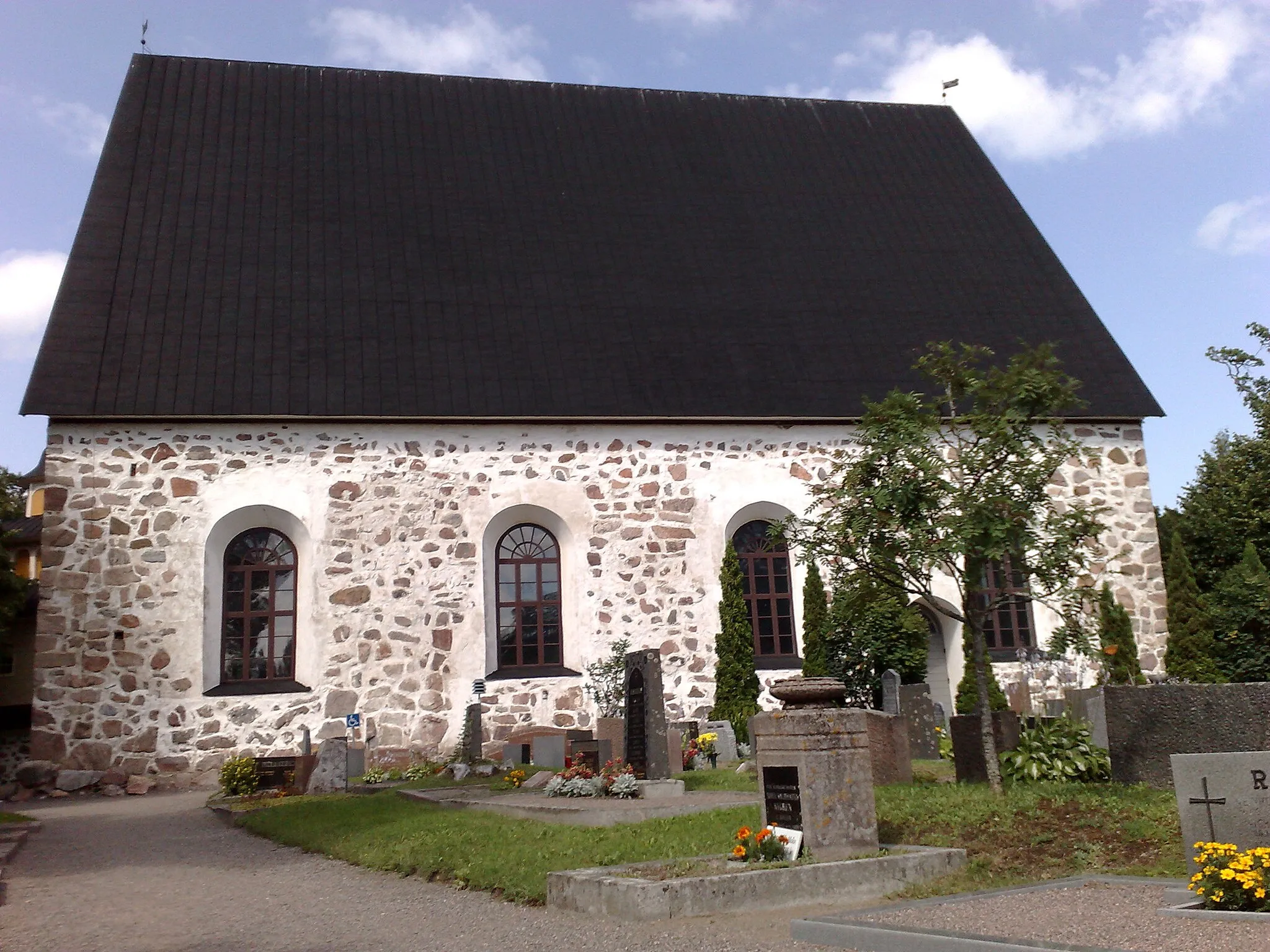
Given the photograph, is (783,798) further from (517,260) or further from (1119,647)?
(517,260)

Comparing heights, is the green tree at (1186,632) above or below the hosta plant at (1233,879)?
above

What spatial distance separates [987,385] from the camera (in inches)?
419

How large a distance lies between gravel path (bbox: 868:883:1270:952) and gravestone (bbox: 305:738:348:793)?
29.7 feet

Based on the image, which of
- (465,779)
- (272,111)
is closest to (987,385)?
(465,779)

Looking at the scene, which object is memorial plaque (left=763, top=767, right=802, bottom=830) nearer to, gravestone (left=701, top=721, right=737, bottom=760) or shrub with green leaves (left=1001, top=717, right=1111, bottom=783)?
shrub with green leaves (left=1001, top=717, right=1111, bottom=783)

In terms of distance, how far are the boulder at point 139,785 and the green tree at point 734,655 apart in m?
7.76

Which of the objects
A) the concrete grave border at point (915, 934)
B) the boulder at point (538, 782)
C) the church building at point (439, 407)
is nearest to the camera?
the concrete grave border at point (915, 934)

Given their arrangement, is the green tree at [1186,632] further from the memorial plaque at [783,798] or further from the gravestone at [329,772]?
the gravestone at [329,772]

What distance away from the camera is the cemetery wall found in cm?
900

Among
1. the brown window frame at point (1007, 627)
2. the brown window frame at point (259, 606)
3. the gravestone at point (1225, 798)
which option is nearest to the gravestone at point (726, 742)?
the brown window frame at point (1007, 627)

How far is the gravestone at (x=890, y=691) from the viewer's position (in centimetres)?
1545

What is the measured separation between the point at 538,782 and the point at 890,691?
565cm

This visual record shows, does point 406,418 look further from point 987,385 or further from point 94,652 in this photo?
point 987,385

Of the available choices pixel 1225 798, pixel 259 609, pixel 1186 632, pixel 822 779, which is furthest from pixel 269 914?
pixel 1186 632
